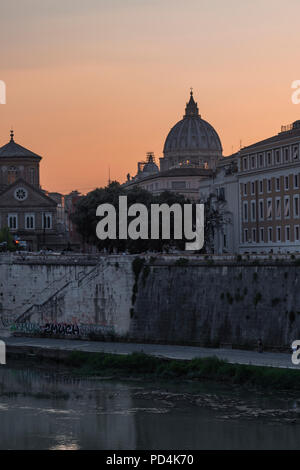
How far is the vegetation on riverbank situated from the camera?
4419cm

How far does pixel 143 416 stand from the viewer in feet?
135

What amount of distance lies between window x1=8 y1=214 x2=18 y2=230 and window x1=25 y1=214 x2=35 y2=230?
0.92 meters

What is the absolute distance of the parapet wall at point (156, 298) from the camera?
2034 inches

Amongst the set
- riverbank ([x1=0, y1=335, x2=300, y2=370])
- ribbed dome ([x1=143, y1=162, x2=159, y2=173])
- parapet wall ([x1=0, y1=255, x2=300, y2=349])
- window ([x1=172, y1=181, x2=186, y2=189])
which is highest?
ribbed dome ([x1=143, y1=162, x2=159, y2=173])

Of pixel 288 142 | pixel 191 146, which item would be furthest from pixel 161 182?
pixel 191 146

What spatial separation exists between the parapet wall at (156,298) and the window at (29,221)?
1157 inches

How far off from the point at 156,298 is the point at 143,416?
57.0 ft

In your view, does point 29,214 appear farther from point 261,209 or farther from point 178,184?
point 261,209

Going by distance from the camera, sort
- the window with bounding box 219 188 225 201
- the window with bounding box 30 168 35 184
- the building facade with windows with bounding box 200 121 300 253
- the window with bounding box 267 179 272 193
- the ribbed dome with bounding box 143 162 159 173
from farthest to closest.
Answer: the ribbed dome with bounding box 143 162 159 173 → the window with bounding box 30 168 35 184 → the window with bounding box 219 188 225 201 → the window with bounding box 267 179 272 193 → the building facade with windows with bounding box 200 121 300 253

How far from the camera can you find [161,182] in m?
114

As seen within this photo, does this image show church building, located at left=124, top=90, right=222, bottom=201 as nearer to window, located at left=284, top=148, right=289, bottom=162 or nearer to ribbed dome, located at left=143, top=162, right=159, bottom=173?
ribbed dome, located at left=143, top=162, right=159, bottom=173

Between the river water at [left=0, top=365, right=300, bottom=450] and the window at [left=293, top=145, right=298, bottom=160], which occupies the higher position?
the window at [left=293, top=145, right=298, bottom=160]

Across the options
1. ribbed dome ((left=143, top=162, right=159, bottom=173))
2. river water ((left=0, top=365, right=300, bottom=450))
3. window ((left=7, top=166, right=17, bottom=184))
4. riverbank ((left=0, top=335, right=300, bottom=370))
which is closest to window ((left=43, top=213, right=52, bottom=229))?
window ((left=7, top=166, right=17, bottom=184))
